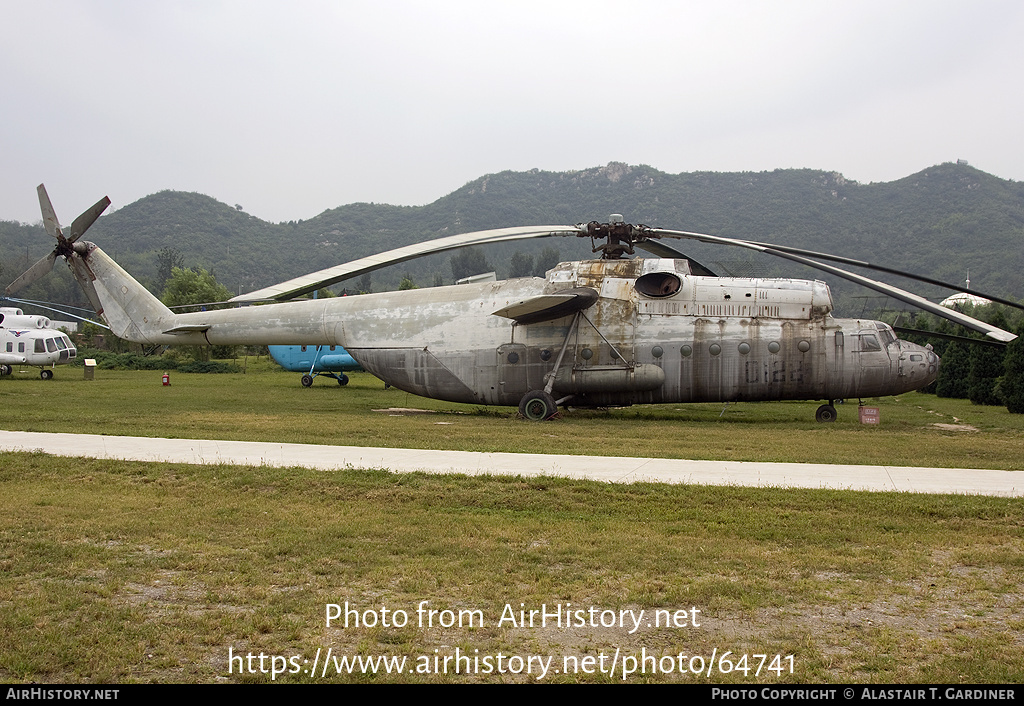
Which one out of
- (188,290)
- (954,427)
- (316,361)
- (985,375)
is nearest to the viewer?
(954,427)

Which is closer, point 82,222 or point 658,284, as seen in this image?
point 658,284

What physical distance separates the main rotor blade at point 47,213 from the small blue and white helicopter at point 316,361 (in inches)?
549

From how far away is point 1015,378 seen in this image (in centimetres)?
2419

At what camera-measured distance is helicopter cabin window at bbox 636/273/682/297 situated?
60.7ft

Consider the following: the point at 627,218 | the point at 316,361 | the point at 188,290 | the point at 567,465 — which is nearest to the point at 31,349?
the point at 316,361

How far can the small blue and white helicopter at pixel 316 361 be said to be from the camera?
36.7 meters

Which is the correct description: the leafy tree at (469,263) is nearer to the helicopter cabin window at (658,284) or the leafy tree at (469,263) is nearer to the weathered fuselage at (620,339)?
the weathered fuselage at (620,339)

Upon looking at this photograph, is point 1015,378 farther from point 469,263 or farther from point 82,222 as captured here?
point 469,263

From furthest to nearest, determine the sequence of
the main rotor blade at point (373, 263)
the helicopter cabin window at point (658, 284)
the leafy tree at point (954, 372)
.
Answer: the leafy tree at point (954, 372) < the helicopter cabin window at point (658, 284) < the main rotor blade at point (373, 263)

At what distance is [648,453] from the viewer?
12445mm

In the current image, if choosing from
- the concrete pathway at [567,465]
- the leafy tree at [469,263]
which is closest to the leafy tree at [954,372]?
the concrete pathway at [567,465]

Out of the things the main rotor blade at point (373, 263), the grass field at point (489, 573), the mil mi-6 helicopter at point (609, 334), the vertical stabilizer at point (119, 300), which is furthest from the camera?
the vertical stabilizer at point (119, 300)

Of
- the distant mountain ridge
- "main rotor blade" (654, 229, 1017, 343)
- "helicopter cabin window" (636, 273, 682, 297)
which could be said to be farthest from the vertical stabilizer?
the distant mountain ridge

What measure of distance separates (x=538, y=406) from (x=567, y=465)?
7664 mm
